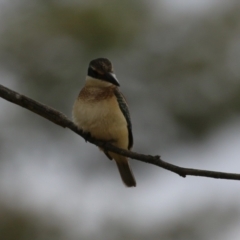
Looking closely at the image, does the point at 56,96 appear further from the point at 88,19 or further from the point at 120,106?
the point at 120,106

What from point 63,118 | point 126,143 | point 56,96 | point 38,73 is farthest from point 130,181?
point 38,73

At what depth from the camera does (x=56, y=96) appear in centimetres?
1110

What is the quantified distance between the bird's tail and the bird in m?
0.59

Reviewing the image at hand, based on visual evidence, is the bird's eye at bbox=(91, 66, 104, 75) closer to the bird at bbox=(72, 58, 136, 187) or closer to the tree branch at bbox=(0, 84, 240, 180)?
the bird at bbox=(72, 58, 136, 187)

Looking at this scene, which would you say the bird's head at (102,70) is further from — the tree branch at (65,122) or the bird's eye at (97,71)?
the tree branch at (65,122)

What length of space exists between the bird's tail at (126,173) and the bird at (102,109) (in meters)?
0.59

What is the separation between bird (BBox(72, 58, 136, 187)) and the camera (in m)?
4.60

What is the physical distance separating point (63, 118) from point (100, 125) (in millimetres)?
1048

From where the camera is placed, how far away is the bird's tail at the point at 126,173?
5332 millimetres

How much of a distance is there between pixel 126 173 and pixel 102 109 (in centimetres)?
91

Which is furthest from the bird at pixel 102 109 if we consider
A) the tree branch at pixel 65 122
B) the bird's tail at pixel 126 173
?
the tree branch at pixel 65 122

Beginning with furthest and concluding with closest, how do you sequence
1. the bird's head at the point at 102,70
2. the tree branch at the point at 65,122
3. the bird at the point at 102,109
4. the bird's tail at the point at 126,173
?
the bird's tail at the point at 126,173
the bird at the point at 102,109
the bird's head at the point at 102,70
the tree branch at the point at 65,122

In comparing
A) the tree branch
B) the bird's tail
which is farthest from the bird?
the tree branch

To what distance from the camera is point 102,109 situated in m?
4.62
